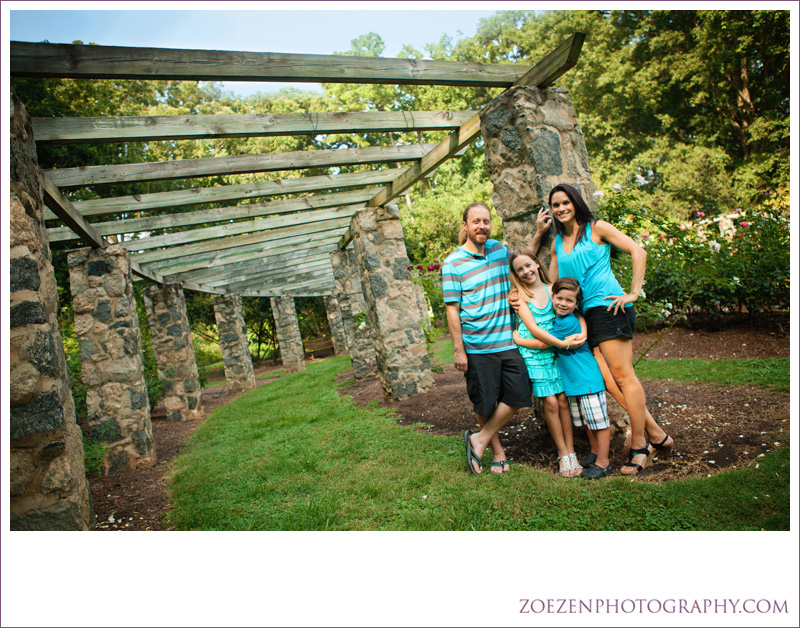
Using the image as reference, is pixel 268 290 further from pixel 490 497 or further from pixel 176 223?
pixel 490 497

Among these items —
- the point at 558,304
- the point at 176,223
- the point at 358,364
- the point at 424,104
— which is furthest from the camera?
the point at 424,104

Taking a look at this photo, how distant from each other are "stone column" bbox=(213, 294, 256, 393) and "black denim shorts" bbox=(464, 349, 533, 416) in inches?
396

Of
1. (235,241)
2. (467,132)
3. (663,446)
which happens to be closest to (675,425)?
(663,446)

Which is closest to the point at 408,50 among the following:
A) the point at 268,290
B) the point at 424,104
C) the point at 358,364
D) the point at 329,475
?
the point at 424,104

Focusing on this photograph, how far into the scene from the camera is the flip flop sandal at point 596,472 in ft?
8.69

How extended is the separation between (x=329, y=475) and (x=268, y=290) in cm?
1144

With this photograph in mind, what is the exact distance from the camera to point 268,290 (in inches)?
560

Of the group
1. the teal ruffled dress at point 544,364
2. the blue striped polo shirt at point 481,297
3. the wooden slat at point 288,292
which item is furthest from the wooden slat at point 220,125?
the wooden slat at point 288,292

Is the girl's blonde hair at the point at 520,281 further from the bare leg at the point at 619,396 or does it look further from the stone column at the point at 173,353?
the stone column at the point at 173,353

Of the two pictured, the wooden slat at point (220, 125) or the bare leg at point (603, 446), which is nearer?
the bare leg at point (603, 446)

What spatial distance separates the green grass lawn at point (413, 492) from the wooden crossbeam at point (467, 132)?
2612mm

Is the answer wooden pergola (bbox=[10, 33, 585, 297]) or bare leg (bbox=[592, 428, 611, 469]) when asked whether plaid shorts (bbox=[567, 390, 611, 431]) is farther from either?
wooden pergola (bbox=[10, 33, 585, 297])

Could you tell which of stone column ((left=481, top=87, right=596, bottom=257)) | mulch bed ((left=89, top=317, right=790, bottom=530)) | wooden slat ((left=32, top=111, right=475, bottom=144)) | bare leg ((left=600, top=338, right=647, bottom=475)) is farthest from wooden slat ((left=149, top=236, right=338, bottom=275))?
bare leg ((left=600, top=338, right=647, bottom=475))

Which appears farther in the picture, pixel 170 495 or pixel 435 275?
pixel 435 275
